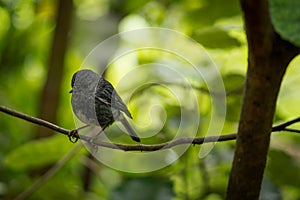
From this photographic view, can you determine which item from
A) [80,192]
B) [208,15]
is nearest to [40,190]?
[80,192]

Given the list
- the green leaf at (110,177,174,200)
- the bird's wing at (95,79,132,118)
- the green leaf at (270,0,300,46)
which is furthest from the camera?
the green leaf at (110,177,174,200)

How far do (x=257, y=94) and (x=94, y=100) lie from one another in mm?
206

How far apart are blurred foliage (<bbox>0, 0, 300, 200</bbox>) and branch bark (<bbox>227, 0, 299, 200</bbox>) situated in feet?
0.10

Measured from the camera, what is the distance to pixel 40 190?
1327 millimetres

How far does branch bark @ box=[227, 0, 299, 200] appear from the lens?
635mm

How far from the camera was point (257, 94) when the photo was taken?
0.69m

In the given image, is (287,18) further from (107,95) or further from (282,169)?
(282,169)

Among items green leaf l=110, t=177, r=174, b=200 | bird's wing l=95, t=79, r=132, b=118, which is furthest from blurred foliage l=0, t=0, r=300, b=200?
bird's wing l=95, t=79, r=132, b=118

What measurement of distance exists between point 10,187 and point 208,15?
61cm

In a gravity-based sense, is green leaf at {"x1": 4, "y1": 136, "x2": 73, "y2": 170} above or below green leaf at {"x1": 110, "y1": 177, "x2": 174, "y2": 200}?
above

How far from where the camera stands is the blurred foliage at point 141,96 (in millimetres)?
1251

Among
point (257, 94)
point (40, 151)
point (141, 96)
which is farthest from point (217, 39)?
point (257, 94)

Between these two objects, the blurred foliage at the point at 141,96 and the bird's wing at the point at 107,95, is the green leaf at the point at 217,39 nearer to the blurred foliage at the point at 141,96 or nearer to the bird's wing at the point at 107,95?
the blurred foliage at the point at 141,96

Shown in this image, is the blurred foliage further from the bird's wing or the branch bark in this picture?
the bird's wing
